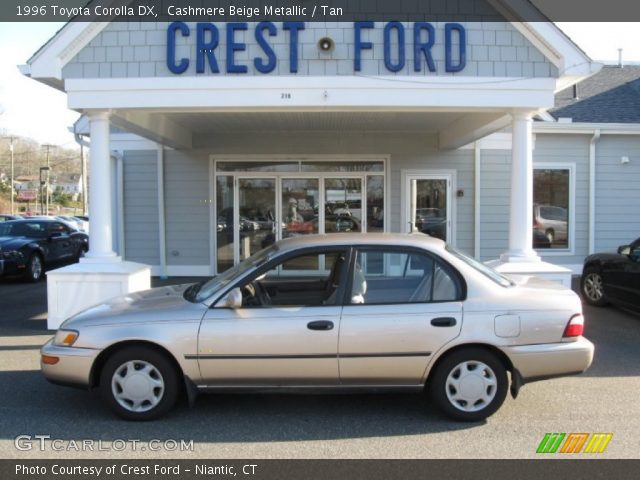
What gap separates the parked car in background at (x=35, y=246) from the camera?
1242 cm

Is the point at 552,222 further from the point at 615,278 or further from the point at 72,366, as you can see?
the point at 72,366

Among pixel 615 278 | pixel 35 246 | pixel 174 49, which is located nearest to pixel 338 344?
pixel 174 49

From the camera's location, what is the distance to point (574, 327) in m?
4.56

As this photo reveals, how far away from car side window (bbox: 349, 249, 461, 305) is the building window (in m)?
8.63

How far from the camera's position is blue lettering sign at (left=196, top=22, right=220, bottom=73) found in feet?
25.6

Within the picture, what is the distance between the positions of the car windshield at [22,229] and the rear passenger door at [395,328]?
11.9m

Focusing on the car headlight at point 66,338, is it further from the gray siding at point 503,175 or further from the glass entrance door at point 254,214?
the gray siding at point 503,175

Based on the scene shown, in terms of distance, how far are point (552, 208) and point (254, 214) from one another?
6.50 meters

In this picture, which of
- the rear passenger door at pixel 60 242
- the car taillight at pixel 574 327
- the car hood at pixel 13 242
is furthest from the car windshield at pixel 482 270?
the rear passenger door at pixel 60 242

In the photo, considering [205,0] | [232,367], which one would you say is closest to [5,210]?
[205,0]

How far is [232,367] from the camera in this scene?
14.5 feet

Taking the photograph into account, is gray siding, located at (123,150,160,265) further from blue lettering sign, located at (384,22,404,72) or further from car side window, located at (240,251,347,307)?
car side window, located at (240,251,347,307)

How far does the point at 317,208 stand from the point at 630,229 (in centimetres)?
681
